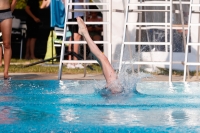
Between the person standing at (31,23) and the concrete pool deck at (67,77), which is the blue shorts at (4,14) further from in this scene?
the person standing at (31,23)

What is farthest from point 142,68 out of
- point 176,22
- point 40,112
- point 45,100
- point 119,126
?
point 119,126

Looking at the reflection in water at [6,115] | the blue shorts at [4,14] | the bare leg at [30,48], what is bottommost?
the reflection in water at [6,115]

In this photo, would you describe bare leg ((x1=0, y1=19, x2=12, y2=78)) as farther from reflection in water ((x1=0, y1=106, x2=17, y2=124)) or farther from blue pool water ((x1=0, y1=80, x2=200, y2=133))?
reflection in water ((x1=0, y1=106, x2=17, y2=124))

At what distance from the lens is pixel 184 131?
4.92 m

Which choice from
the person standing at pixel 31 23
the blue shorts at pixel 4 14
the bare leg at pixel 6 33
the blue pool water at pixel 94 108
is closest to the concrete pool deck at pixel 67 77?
the bare leg at pixel 6 33

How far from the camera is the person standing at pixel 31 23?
688 inches

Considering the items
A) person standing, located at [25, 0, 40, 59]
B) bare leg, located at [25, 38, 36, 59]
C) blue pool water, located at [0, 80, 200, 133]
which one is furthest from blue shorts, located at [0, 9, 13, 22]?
bare leg, located at [25, 38, 36, 59]

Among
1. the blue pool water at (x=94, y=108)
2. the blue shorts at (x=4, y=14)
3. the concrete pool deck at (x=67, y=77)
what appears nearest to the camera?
the blue pool water at (x=94, y=108)

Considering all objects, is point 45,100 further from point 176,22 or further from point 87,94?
point 176,22

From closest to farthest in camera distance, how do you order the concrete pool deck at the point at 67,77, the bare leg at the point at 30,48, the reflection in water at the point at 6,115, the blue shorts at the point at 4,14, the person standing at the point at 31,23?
the reflection in water at the point at 6,115, the blue shorts at the point at 4,14, the concrete pool deck at the point at 67,77, the person standing at the point at 31,23, the bare leg at the point at 30,48

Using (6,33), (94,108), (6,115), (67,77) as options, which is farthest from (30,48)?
(6,115)

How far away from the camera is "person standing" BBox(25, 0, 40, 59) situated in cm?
1747

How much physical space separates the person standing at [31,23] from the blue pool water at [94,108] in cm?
870

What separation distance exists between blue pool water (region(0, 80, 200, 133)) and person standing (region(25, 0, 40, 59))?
28.5ft
